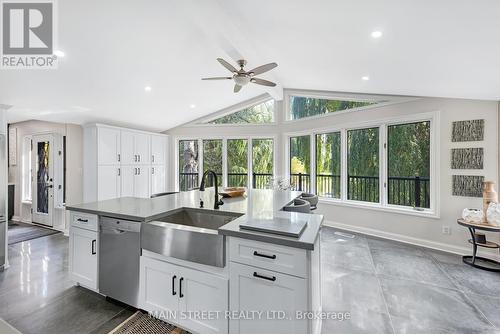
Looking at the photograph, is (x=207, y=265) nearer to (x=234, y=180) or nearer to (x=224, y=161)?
(x=234, y=180)

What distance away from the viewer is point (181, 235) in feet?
5.61

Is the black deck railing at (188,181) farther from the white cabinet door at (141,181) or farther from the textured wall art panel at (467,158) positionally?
the textured wall art panel at (467,158)

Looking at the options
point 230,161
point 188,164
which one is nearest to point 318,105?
point 230,161

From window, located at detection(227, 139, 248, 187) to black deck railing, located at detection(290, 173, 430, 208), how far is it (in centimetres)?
130

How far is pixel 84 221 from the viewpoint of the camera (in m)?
2.31

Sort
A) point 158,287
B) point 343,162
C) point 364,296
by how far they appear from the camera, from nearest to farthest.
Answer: point 158,287 → point 364,296 → point 343,162

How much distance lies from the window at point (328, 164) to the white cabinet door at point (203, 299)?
4.08 m

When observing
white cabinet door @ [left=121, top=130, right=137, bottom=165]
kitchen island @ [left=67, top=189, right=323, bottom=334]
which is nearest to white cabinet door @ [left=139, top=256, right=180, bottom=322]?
kitchen island @ [left=67, top=189, right=323, bottom=334]

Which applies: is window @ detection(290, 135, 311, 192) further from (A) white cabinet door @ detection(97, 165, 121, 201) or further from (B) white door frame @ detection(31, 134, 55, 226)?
(B) white door frame @ detection(31, 134, 55, 226)

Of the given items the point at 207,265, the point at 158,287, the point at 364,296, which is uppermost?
the point at 207,265

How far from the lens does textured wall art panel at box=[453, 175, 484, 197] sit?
335 cm

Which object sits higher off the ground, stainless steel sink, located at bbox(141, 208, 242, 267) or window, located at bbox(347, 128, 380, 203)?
window, located at bbox(347, 128, 380, 203)

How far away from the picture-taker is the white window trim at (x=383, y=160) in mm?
3754

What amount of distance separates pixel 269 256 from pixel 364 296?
1.61 meters
